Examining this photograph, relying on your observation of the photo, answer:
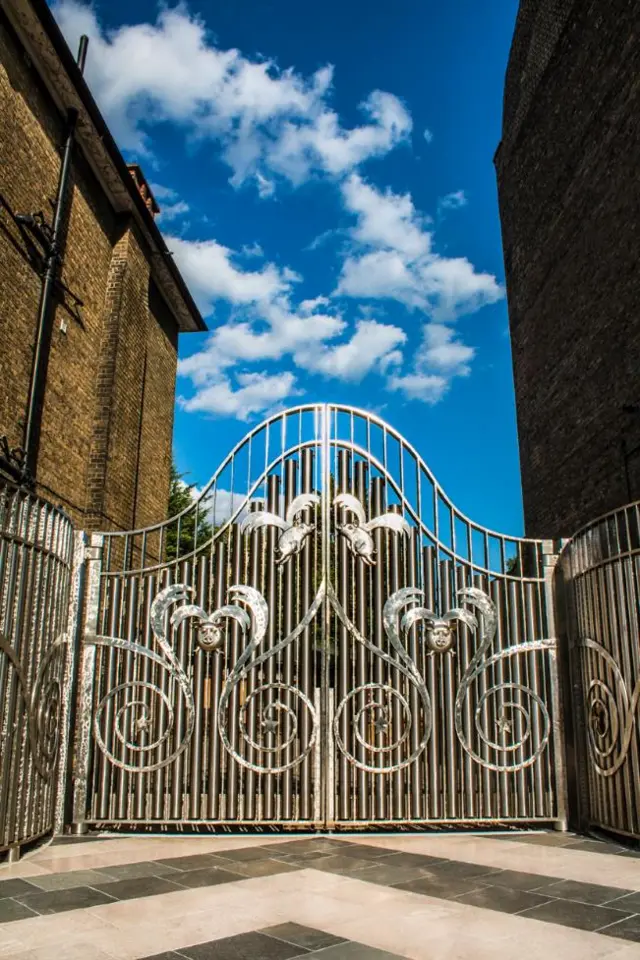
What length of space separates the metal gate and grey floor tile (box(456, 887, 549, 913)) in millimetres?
1821

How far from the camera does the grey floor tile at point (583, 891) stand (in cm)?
338

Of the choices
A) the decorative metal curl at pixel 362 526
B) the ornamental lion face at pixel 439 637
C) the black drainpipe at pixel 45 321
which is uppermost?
the black drainpipe at pixel 45 321

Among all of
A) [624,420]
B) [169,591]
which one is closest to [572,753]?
[169,591]

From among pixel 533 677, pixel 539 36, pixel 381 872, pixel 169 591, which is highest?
pixel 539 36

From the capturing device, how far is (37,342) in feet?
32.5

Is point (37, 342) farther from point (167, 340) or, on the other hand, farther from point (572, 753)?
point (572, 753)

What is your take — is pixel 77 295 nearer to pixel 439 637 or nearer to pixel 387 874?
pixel 439 637

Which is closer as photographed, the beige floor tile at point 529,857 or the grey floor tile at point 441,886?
the grey floor tile at point 441,886

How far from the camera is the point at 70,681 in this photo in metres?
5.43

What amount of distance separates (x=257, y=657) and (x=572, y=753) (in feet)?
8.25

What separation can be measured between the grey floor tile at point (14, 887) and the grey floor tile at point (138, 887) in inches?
13.4

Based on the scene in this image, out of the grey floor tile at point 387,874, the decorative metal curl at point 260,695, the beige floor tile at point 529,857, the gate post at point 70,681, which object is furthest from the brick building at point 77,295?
the grey floor tile at point 387,874

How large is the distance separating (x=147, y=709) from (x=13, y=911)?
7.39 ft

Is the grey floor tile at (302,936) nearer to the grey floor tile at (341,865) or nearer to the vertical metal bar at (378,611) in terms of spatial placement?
the grey floor tile at (341,865)
